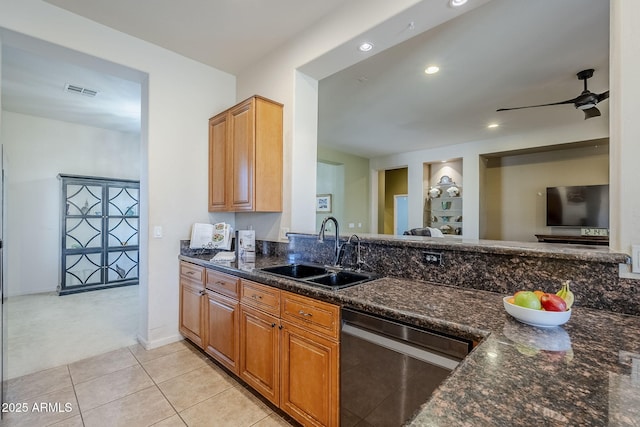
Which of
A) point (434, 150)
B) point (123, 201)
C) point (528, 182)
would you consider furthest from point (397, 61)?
point (123, 201)

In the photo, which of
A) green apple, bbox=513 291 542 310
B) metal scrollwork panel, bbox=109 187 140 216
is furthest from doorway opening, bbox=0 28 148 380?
green apple, bbox=513 291 542 310

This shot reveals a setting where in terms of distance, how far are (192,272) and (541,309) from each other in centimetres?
258

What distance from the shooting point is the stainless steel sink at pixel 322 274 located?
1928mm

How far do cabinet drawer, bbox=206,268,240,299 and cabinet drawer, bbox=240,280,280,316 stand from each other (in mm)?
91

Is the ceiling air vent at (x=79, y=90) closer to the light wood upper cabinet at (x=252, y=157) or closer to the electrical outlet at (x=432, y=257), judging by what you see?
the light wood upper cabinet at (x=252, y=157)

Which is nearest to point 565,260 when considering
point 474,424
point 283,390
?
point 474,424

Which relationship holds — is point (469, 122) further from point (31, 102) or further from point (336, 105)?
point (31, 102)

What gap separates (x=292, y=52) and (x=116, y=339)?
329 cm

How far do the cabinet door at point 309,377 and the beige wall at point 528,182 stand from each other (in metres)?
5.85

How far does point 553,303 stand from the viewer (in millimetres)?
1086

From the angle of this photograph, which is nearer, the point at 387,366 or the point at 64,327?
the point at 387,366

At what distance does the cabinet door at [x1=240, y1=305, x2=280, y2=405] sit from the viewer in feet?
5.95

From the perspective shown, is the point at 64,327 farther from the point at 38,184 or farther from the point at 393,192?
the point at 393,192

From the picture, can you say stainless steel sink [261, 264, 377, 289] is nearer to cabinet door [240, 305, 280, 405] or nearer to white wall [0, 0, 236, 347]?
cabinet door [240, 305, 280, 405]
